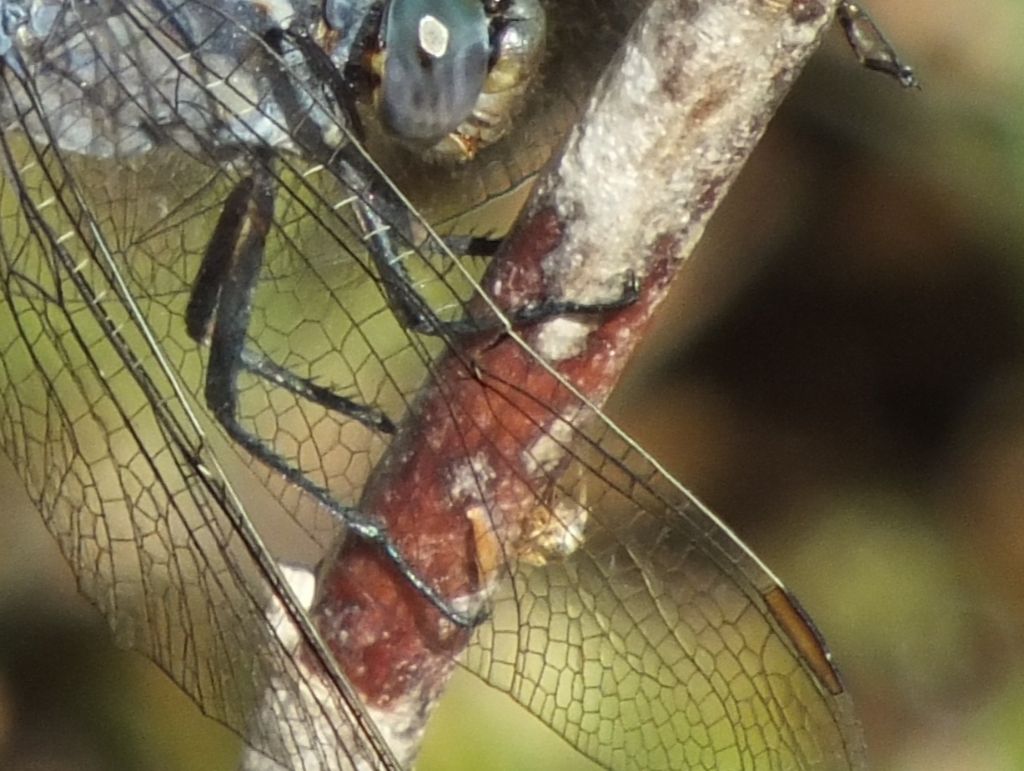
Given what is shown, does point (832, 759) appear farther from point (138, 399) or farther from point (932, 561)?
point (932, 561)

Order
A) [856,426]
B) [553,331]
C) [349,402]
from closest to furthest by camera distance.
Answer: [553,331]
[349,402]
[856,426]

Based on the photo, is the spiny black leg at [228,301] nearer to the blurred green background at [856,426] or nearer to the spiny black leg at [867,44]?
the spiny black leg at [867,44]

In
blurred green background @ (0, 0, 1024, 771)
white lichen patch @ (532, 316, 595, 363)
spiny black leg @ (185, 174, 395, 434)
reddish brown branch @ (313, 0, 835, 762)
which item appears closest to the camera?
reddish brown branch @ (313, 0, 835, 762)

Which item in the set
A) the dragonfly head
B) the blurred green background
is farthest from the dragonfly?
the blurred green background

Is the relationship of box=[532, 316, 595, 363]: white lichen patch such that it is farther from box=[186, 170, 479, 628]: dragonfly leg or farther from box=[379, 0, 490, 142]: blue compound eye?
box=[379, 0, 490, 142]: blue compound eye

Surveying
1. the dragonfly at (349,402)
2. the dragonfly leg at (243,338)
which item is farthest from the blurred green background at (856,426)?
the dragonfly leg at (243,338)

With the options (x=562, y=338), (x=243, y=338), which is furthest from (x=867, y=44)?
(x=243, y=338)

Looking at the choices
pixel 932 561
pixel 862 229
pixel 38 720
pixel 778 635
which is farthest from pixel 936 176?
pixel 38 720

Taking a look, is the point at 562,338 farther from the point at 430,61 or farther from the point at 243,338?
the point at 243,338
